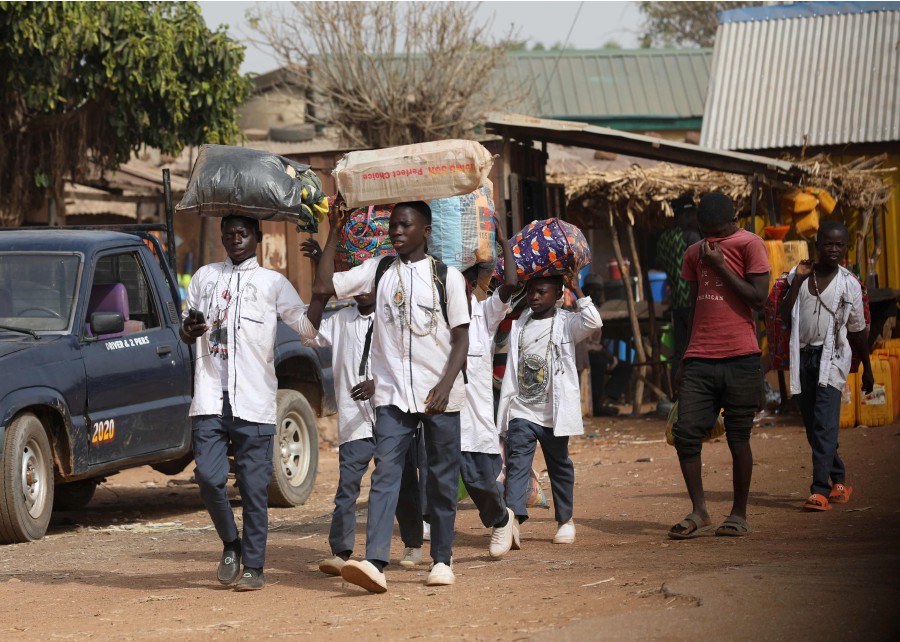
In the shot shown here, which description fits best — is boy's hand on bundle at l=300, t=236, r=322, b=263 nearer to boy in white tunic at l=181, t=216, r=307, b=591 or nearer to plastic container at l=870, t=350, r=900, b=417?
boy in white tunic at l=181, t=216, r=307, b=591

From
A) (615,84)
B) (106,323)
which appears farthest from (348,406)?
(615,84)

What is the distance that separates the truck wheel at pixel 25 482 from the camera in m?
7.86

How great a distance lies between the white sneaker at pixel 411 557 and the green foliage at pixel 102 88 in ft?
29.2

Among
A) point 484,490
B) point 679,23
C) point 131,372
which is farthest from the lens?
point 679,23

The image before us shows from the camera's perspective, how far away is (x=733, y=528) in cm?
727

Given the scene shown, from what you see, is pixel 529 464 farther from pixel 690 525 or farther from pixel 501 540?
pixel 690 525

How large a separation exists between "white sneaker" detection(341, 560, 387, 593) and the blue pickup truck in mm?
3131

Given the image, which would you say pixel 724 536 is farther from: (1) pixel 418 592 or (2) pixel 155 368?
(2) pixel 155 368

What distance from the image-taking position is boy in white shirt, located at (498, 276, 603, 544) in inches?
290

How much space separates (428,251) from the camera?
6.93 metres

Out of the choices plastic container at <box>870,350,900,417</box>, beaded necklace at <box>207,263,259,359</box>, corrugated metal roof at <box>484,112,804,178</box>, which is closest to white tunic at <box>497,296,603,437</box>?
beaded necklace at <box>207,263,259,359</box>

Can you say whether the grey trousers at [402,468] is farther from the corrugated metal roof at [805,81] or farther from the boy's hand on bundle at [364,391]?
the corrugated metal roof at [805,81]

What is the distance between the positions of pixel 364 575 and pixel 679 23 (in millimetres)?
38106

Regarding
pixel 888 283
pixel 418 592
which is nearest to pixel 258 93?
pixel 888 283
